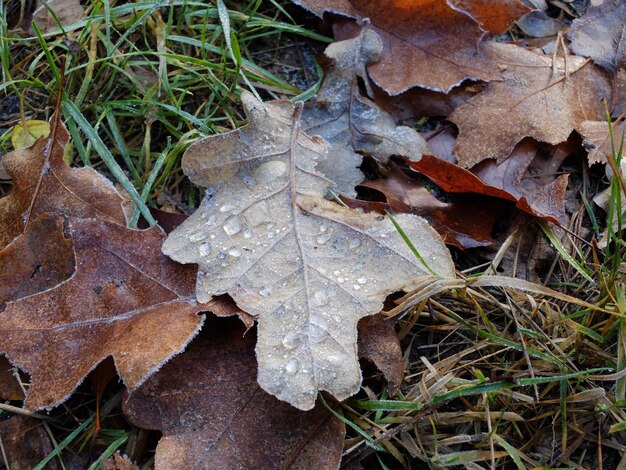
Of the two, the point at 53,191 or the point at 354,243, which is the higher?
the point at 53,191

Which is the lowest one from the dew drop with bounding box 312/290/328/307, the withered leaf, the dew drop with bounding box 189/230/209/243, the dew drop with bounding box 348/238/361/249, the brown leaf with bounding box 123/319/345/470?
the brown leaf with bounding box 123/319/345/470

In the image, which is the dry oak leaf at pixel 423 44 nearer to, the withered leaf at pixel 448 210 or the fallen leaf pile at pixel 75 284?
the withered leaf at pixel 448 210

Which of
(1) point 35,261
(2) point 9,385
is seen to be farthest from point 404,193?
(2) point 9,385

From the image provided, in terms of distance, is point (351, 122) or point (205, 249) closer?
point (205, 249)

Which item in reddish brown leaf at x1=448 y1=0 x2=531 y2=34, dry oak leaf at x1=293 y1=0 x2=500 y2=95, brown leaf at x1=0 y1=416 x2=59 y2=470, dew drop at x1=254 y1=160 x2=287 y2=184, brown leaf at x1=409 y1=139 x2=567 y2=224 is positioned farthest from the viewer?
reddish brown leaf at x1=448 y1=0 x2=531 y2=34

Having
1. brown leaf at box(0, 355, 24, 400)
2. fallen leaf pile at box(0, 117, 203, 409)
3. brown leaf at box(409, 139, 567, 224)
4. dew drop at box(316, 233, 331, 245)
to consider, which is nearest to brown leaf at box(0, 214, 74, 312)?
fallen leaf pile at box(0, 117, 203, 409)

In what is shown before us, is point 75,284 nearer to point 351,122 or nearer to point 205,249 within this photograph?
point 205,249

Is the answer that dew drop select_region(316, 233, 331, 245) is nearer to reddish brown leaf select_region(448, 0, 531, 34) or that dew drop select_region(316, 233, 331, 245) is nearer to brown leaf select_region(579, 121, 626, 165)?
brown leaf select_region(579, 121, 626, 165)
